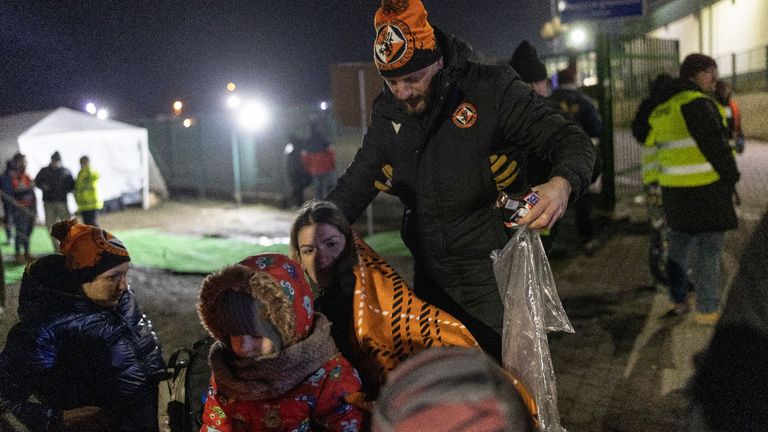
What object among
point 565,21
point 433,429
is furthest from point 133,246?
point 433,429

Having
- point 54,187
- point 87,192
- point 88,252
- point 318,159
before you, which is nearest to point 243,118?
point 318,159

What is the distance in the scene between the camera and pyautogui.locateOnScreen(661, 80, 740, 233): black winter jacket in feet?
17.2

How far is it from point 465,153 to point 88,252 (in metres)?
1.92

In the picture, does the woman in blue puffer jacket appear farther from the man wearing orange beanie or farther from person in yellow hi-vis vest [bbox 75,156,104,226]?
person in yellow hi-vis vest [bbox 75,156,104,226]

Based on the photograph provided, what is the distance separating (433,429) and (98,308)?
262 cm

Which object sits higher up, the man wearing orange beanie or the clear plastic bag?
the man wearing orange beanie

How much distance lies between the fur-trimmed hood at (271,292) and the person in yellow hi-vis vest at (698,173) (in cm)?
403

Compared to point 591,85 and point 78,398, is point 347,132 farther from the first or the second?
point 78,398

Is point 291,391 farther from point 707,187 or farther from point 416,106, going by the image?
point 707,187

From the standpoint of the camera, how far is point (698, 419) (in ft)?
3.44

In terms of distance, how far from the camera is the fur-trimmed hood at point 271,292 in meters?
2.33

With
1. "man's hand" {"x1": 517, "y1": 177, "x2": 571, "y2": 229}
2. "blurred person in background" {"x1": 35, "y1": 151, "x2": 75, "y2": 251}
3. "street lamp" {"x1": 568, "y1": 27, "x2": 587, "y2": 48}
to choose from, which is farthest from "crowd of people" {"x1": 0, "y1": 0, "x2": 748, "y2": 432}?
"street lamp" {"x1": 568, "y1": 27, "x2": 587, "y2": 48}

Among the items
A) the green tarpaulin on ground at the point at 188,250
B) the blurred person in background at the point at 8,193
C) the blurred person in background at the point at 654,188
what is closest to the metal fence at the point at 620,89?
the blurred person in background at the point at 654,188

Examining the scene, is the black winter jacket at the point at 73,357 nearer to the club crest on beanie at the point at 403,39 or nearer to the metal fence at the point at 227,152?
the club crest on beanie at the point at 403,39
